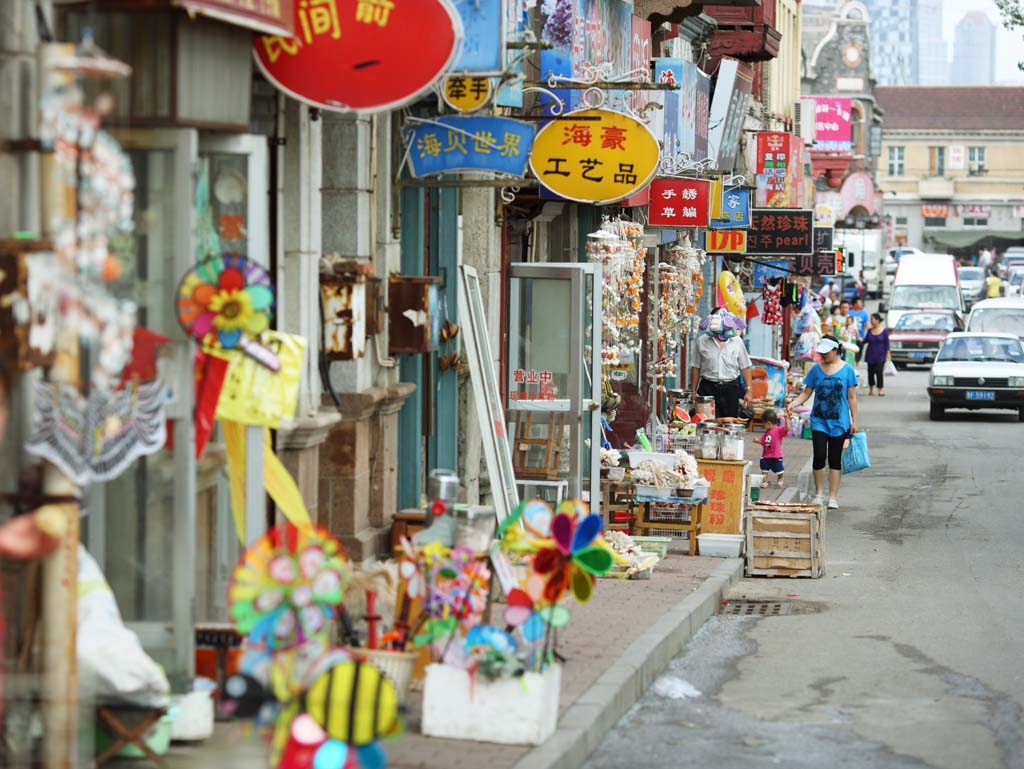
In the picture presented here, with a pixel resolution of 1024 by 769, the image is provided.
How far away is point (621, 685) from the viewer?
31.2 feet

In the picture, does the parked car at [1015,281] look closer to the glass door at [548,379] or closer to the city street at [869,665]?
the city street at [869,665]

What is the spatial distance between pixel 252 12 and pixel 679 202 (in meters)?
14.4

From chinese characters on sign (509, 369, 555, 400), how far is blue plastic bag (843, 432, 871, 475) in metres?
4.94

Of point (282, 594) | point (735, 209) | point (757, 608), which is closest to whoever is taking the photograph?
point (282, 594)

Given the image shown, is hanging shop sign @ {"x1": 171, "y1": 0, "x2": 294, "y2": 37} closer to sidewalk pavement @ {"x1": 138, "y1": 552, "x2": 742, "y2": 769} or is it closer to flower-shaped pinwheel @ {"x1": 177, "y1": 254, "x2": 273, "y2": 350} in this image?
flower-shaped pinwheel @ {"x1": 177, "y1": 254, "x2": 273, "y2": 350}

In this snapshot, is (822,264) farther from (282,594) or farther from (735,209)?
(282,594)

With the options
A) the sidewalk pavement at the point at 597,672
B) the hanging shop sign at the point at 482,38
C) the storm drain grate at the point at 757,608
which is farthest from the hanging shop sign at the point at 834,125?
the hanging shop sign at the point at 482,38

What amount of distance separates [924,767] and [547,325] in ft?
Answer: 21.3

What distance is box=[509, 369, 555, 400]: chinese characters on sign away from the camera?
47.6ft

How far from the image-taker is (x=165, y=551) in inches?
316

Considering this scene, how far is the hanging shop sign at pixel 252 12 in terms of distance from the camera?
742cm

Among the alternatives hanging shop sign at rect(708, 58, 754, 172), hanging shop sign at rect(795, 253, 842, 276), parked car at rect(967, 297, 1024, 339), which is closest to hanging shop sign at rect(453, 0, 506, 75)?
hanging shop sign at rect(708, 58, 754, 172)

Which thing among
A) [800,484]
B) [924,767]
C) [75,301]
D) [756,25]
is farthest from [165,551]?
[756,25]

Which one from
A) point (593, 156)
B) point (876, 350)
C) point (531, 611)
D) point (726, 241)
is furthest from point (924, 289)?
point (531, 611)
